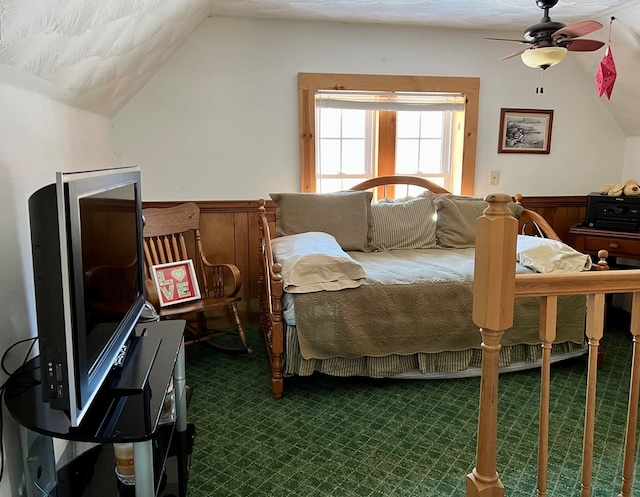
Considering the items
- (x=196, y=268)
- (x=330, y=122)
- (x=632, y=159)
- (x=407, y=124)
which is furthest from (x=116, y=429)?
(x=632, y=159)

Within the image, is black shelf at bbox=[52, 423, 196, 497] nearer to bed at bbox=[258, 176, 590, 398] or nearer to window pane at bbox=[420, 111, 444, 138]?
bed at bbox=[258, 176, 590, 398]

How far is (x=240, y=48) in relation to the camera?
11.1 ft

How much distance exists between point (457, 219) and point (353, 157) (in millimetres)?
916

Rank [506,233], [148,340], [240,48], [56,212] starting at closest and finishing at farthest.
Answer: [56,212], [506,233], [148,340], [240,48]

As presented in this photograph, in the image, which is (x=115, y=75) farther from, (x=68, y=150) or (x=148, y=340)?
(x=148, y=340)

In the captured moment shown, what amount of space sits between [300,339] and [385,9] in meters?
2.17

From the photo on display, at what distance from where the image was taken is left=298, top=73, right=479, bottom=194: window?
3531mm

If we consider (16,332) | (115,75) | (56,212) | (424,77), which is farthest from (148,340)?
(424,77)

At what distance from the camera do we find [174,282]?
3023 mm

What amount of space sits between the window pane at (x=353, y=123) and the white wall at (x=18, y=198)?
2.13 m


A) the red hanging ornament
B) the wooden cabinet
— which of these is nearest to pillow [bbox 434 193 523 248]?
the wooden cabinet

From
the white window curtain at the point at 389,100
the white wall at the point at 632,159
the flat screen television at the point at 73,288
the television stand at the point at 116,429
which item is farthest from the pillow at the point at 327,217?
the white wall at the point at 632,159

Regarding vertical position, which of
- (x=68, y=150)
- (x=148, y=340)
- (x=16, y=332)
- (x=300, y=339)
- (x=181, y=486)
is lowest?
(x=181, y=486)

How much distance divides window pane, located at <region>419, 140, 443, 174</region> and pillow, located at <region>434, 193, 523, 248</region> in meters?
0.39
